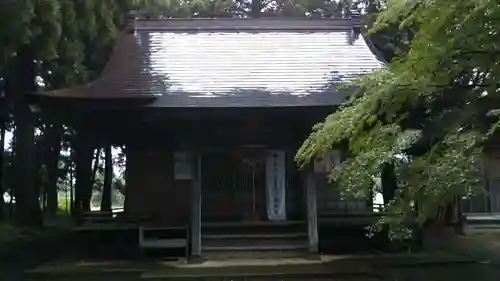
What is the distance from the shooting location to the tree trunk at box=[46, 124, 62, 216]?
2172cm

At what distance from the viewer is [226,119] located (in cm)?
1260

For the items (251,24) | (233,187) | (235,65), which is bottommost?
(233,187)

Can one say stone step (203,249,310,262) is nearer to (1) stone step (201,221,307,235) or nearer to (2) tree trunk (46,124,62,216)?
(1) stone step (201,221,307,235)

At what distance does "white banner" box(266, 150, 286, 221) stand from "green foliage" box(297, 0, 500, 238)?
8.63 m

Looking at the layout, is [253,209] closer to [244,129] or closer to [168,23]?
[244,129]

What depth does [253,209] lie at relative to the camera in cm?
1434

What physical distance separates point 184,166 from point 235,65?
3296 millimetres

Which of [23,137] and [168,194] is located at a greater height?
[23,137]

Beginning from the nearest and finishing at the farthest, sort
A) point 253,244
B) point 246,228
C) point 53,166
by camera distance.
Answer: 1. point 253,244
2. point 246,228
3. point 53,166

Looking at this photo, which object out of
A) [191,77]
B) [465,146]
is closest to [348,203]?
[191,77]

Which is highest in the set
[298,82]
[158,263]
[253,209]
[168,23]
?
[168,23]

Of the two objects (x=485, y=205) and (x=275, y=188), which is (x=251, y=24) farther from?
(x=485, y=205)

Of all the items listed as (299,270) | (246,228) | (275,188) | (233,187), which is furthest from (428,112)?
(233,187)

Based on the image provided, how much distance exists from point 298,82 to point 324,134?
860cm
